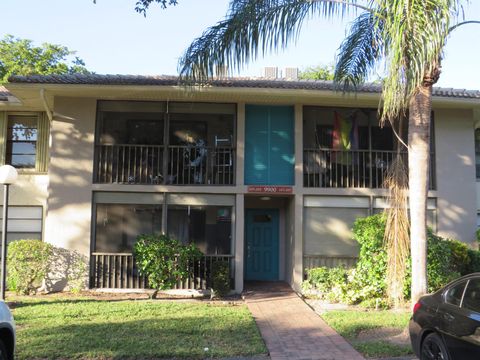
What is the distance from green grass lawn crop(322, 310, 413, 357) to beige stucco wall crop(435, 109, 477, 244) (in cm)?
418

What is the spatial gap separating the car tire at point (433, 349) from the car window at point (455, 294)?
44cm

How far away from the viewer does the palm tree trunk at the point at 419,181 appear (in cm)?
761

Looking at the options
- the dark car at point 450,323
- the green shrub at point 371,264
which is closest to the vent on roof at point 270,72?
the green shrub at point 371,264

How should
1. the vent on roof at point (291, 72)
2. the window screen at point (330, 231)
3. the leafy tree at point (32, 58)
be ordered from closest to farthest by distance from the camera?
the window screen at point (330, 231)
the vent on roof at point (291, 72)
the leafy tree at point (32, 58)

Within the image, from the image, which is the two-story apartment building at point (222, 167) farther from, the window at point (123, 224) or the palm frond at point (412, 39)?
the palm frond at point (412, 39)

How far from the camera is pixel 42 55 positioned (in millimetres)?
25734

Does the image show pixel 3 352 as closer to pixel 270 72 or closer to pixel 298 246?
pixel 298 246

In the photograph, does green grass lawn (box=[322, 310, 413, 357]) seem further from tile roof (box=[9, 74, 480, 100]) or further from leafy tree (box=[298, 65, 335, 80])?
leafy tree (box=[298, 65, 335, 80])

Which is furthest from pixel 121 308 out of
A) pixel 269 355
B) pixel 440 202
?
pixel 440 202

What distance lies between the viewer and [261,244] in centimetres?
1395

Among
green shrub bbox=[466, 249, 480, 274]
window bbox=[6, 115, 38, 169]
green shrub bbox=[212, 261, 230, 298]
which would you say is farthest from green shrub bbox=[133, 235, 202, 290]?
green shrub bbox=[466, 249, 480, 274]

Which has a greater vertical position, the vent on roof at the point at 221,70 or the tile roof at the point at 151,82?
the tile roof at the point at 151,82

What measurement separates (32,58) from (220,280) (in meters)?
19.5

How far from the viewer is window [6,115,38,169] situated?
1362 cm
